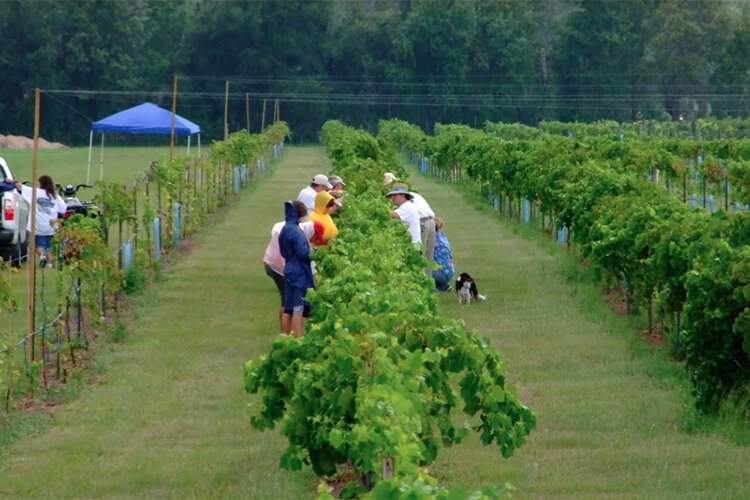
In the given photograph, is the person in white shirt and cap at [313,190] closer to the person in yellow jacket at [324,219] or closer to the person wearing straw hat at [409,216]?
the person wearing straw hat at [409,216]

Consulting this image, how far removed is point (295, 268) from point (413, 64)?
88.9 metres

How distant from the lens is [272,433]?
11.6 m

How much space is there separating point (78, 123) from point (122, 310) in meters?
79.0

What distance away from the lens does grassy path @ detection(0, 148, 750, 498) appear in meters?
9.99

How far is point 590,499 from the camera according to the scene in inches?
374

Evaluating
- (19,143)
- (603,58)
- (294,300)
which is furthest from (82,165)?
(603,58)

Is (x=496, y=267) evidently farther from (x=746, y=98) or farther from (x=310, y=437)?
(x=746, y=98)

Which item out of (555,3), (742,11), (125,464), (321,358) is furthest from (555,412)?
(555,3)

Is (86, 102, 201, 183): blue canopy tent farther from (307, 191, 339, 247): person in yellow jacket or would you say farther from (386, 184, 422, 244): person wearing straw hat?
(307, 191, 339, 247): person in yellow jacket

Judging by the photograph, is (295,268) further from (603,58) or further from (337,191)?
(603,58)

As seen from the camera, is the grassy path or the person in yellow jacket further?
the person in yellow jacket

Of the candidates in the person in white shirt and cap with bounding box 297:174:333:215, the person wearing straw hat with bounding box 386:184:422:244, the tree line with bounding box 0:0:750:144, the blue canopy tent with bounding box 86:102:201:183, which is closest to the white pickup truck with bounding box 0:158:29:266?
the person in white shirt and cap with bounding box 297:174:333:215

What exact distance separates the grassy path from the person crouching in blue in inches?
32.8

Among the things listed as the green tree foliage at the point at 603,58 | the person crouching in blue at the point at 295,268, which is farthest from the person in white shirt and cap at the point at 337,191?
the green tree foliage at the point at 603,58
